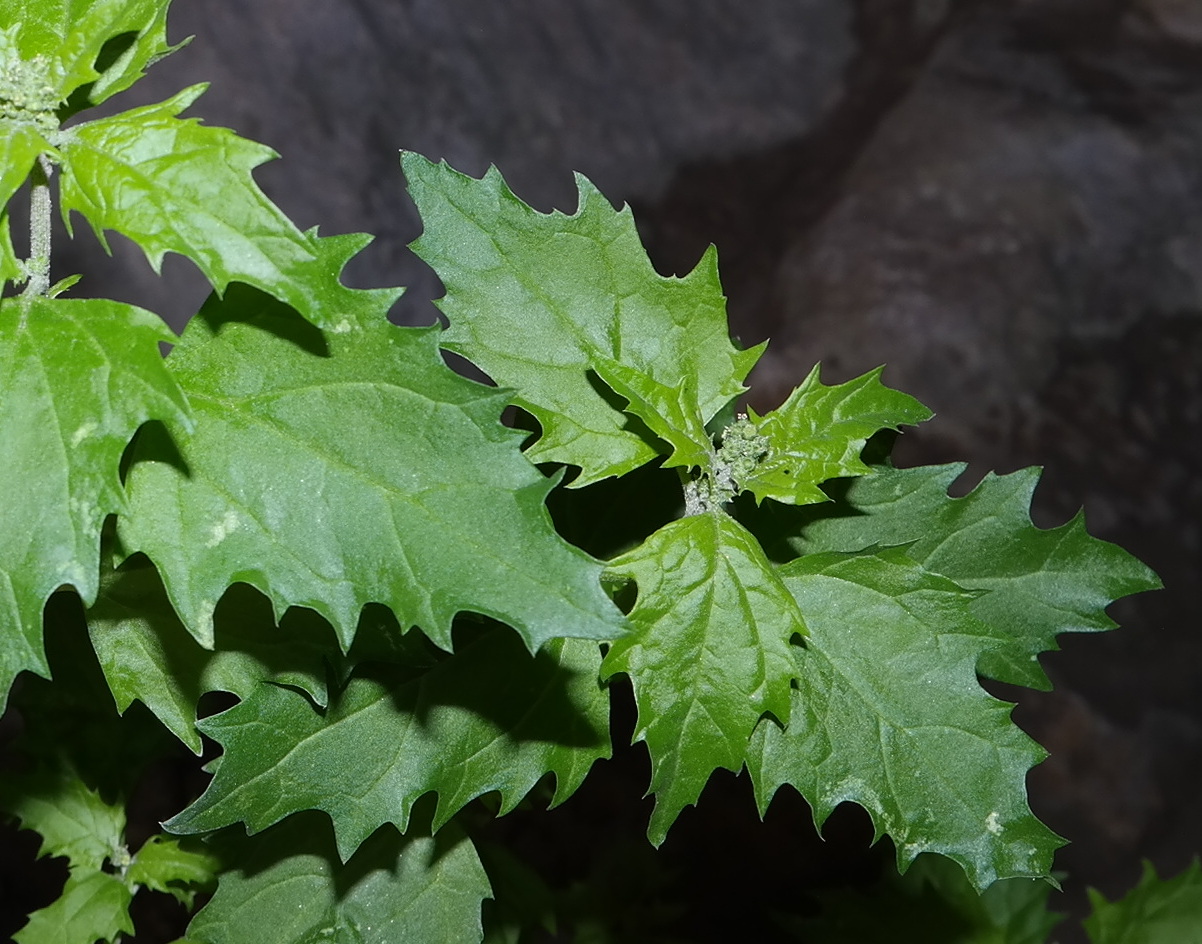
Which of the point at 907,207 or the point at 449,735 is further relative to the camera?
the point at 907,207

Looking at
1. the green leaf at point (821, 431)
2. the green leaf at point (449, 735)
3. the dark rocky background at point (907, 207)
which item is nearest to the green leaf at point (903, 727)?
the green leaf at point (821, 431)

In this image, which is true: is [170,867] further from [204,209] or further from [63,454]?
[204,209]

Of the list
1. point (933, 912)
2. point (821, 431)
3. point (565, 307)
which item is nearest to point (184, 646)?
point (565, 307)

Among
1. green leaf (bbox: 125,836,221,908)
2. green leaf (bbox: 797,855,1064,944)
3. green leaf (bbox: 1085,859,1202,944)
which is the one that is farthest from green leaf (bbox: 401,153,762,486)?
green leaf (bbox: 1085,859,1202,944)

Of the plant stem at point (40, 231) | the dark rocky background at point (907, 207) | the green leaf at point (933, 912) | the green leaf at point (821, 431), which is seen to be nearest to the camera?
the plant stem at point (40, 231)

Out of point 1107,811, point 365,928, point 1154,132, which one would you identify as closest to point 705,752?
point 365,928

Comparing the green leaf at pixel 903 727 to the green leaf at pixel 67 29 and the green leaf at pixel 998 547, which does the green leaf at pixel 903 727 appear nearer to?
the green leaf at pixel 998 547
